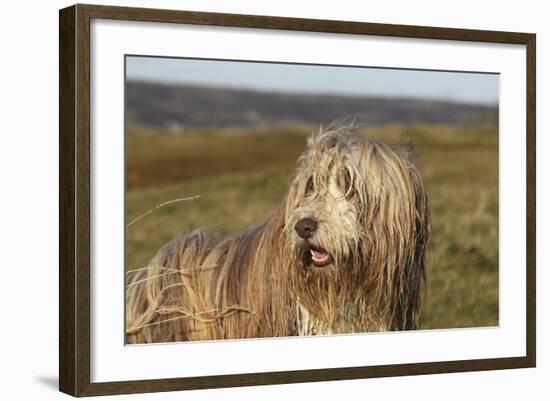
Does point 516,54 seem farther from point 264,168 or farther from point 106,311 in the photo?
point 106,311

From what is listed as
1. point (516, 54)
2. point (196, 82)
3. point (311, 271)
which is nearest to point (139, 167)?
point (196, 82)

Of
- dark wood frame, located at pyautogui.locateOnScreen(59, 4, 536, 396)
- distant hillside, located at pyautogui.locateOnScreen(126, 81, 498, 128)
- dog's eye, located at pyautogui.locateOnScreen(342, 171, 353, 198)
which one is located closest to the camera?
dark wood frame, located at pyautogui.locateOnScreen(59, 4, 536, 396)

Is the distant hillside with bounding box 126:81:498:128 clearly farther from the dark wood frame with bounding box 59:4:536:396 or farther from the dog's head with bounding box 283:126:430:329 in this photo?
the dark wood frame with bounding box 59:4:536:396

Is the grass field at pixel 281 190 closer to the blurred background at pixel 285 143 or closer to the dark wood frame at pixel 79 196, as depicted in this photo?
the blurred background at pixel 285 143

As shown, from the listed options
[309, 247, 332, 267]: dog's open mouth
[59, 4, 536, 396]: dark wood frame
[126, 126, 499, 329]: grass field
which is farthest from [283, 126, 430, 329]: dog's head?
[59, 4, 536, 396]: dark wood frame

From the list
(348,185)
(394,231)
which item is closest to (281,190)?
(348,185)

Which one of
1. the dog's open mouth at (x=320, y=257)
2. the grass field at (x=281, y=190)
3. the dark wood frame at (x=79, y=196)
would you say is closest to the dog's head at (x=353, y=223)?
the dog's open mouth at (x=320, y=257)
